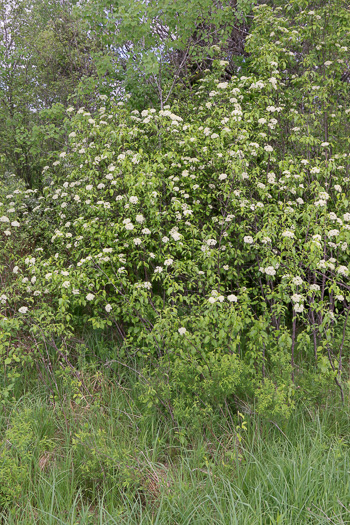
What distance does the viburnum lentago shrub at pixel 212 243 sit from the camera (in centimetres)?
337

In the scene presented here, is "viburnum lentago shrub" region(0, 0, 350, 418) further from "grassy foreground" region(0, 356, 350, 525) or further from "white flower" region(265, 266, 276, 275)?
"grassy foreground" region(0, 356, 350, 525)

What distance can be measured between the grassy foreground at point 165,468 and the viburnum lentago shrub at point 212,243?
0.86ft

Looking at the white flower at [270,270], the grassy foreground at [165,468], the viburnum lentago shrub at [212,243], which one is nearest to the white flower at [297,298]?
the viburnum lentago shrub at [212,243]

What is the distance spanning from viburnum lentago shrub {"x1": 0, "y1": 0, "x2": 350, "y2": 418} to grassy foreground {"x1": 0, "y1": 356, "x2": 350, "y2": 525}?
262mm

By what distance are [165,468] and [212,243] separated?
6.11 ft

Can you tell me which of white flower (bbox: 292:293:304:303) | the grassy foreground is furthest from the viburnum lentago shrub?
the grassy foreground

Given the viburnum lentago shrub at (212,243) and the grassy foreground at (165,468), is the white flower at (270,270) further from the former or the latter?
the grassy foreground at (165,468)

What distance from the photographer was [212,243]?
3740 millimetres

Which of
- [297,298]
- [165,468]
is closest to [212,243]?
[297,298]

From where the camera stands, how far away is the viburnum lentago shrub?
3.37 meters

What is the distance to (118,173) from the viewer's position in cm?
427

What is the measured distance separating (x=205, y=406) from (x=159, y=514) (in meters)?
1.10

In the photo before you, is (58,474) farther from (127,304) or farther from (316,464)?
(316,464)

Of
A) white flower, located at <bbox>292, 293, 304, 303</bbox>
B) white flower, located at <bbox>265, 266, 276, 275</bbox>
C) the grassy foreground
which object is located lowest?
the grassy foreground
